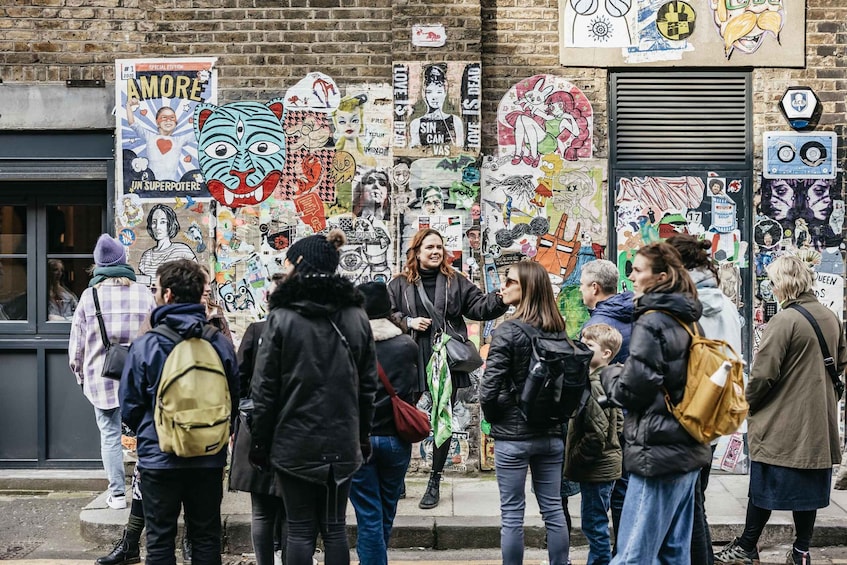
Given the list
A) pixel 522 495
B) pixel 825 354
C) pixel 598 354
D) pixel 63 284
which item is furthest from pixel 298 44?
pixel 825 354

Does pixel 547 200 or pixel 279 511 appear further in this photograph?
pixel 547 200

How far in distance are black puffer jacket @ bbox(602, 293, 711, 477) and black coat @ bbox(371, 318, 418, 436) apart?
1.12 meters

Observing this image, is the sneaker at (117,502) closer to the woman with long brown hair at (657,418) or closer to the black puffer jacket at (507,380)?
the black puffer jacket at (507,380)

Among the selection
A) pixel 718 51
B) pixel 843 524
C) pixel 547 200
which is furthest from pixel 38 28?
pixel 843 524

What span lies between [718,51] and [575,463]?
448 centimetres

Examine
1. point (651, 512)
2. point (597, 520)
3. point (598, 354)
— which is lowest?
point (597, 520)

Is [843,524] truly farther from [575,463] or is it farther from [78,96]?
[78,96]

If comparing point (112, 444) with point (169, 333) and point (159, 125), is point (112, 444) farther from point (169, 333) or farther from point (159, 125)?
point (159, 125)

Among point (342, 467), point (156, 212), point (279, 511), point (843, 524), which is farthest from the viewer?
point (156, 212)

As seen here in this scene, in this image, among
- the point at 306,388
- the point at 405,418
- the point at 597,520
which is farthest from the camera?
the point at 597,520

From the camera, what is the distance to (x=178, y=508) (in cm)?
486

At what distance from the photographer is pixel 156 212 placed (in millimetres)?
8086

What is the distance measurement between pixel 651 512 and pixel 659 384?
654 mm

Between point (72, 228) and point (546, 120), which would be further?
point (72, 228)
